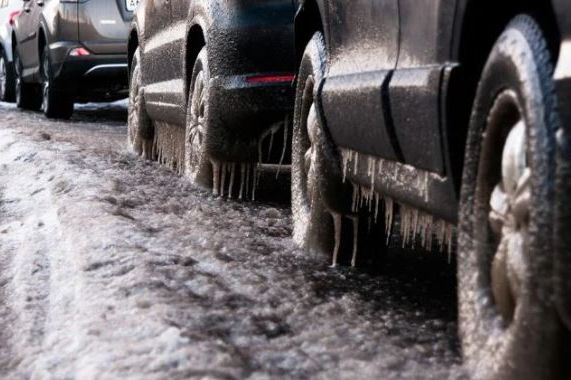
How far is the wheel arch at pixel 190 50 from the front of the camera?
688 centimetres

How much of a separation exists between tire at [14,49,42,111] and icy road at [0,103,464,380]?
31.9 ft

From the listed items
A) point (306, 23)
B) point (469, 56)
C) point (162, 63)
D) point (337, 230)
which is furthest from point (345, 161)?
point (162, 63)

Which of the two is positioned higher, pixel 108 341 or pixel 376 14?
pixel 376 14

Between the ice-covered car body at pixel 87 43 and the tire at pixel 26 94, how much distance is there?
3124mm

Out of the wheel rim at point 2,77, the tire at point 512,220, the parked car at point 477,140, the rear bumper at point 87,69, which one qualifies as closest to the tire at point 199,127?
the parked car at point 477,140

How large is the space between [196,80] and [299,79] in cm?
167

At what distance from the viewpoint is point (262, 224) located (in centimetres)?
564

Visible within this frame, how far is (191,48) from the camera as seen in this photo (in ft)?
23.0

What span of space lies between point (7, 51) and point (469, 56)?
1492 cm

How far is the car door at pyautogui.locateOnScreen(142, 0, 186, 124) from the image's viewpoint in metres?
7.37

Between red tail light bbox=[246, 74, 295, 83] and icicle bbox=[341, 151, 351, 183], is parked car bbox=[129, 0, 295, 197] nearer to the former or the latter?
red tail light bbox=[246, 74, 295, 83]

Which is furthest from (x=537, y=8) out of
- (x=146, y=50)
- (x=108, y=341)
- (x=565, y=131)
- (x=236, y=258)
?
(x=146, y=50)

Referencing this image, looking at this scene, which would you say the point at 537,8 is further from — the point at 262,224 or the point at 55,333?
the point at 262,224

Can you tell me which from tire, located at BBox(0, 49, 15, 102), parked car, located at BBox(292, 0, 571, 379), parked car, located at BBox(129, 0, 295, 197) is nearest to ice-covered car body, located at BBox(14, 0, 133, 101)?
parked car, located at BBox(129, 0, 295, 197)
